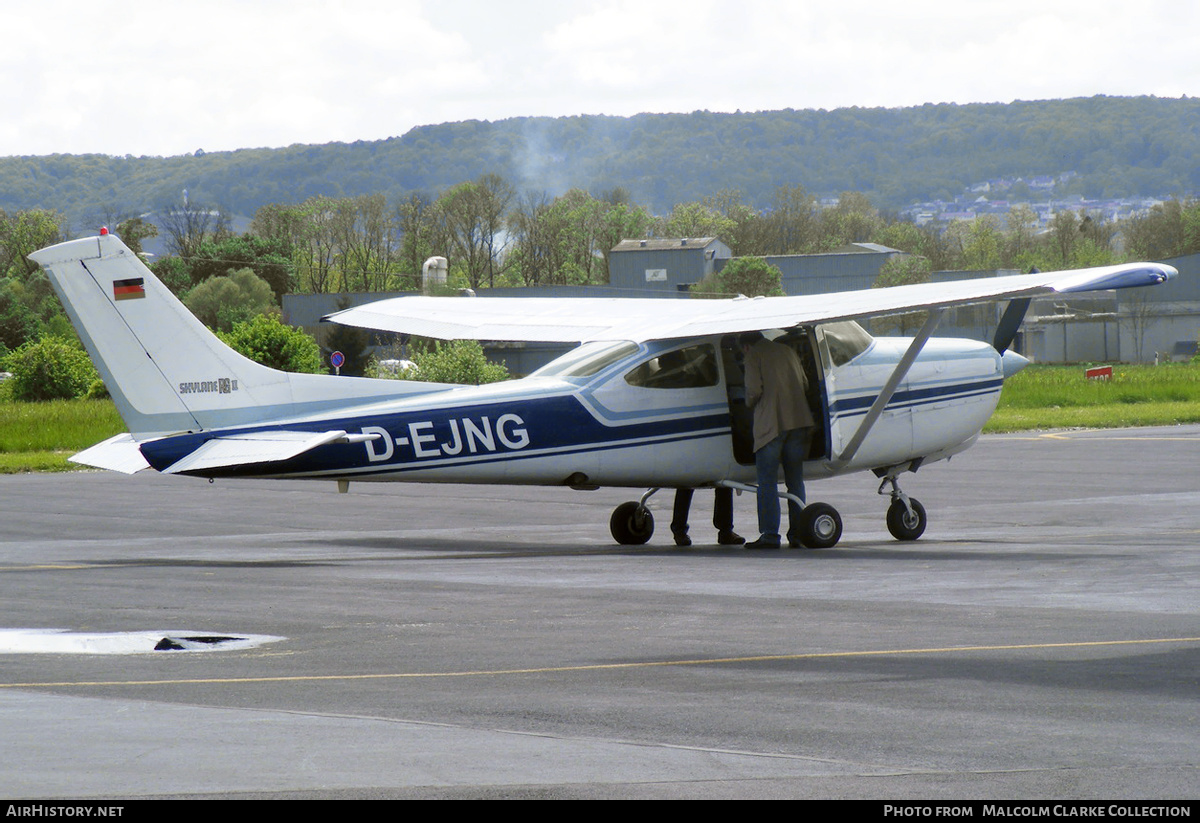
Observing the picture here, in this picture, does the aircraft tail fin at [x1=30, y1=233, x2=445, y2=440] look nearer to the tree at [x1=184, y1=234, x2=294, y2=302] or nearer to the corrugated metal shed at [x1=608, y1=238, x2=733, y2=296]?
the corrugated metal shed at [x1=608, y1=238, x2=733, y2=296]

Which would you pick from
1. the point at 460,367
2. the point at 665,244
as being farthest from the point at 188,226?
the point at 460,367

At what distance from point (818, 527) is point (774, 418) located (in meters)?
1.12

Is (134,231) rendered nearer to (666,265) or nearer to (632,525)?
(666,265)

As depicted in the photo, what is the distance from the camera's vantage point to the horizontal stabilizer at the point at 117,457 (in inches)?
462

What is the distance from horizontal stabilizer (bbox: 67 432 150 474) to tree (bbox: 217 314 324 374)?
31.2 metres

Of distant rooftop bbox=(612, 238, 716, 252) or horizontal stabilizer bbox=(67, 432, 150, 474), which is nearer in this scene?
horizontal stabilizer bbox=(67, 432, 150, 474)

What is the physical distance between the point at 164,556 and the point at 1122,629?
8.82 meters

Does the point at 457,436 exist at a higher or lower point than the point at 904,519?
higher

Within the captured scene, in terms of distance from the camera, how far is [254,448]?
38.6 feet

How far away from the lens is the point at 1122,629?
7.91 m

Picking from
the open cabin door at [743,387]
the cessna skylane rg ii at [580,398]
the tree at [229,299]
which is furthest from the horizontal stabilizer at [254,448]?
the tree at [229,299]

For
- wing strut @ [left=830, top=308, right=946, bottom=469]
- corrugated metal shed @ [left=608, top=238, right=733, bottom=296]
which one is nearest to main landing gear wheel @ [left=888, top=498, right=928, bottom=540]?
wing strut @ [left=830, top=308, right=946, bottom=469]

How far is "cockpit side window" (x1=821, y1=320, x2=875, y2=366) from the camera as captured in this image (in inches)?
540
